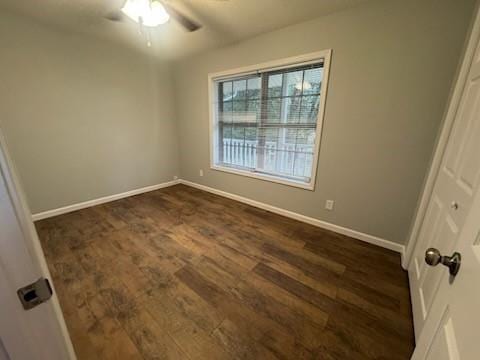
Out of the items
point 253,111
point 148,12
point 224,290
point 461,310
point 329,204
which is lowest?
point 224,290

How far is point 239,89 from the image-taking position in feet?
9.78

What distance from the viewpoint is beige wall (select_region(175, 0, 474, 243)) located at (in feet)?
5.32

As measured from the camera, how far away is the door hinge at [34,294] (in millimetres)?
414

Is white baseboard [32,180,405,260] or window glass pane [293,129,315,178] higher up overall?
window glass pane [293,129,315,178]

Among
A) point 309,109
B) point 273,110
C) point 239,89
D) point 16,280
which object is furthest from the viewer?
point 239,89

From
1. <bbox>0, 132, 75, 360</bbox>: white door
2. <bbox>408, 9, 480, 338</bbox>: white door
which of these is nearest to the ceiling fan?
<bbox>0, 132, 75, 360</bbox>: white door

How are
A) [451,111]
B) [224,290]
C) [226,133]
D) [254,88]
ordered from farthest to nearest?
[226,133], [254,88], [224,290], [451,111]

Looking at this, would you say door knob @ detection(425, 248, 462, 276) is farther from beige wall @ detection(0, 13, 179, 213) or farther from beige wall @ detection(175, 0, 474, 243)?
beige wall @ detection(0, 13, 179, 213)

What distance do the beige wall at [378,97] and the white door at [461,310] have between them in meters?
1.57

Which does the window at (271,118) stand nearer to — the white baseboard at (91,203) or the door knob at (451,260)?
the white baseboard at (91,203)

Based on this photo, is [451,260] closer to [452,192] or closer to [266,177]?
[452,192]

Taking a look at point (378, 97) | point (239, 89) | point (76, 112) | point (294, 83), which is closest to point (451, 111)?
point (378, 97)

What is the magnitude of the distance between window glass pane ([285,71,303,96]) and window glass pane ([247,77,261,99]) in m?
0.42

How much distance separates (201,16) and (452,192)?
2.70m
